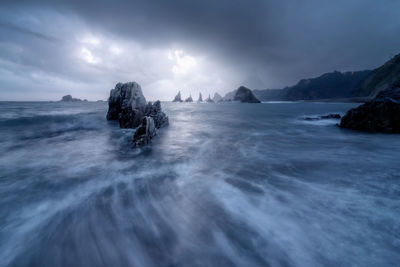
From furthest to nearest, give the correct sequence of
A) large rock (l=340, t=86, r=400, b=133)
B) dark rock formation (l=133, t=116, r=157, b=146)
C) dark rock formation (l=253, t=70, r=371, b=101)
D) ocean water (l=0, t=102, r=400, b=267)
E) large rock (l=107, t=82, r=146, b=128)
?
dark rock formation (l=253, t=70, r=371, b=101) < large rock (l=107, t=82, r=146, b=128) < large rock (l=340, t=86, r=400, b=133) < dark rock formation (l=133, t=116, r=157, b=146) < ocean water (l=0, t=102, r=400, b=267)

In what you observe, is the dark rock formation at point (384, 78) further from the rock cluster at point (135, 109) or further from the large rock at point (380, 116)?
the rock cluster at point (135, 109)

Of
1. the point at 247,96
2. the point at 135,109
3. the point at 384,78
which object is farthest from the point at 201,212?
the point at 247,96

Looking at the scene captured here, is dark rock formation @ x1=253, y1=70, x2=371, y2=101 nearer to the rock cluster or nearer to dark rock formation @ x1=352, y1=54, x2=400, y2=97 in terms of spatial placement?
dark rock formation @ x1=352, y1=54, x2=400, y2=97

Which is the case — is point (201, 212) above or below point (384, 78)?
below

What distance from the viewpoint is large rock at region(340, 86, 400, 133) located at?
13.0 metres

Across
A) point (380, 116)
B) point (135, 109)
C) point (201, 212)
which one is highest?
point (135, 109)

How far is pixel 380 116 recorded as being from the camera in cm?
1362

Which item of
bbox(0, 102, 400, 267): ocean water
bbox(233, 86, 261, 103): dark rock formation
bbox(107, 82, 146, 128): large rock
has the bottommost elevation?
bbox(0, 102, 400, 267): ocean water

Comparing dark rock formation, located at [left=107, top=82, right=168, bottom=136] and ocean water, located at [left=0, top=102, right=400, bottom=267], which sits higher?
dark rock formation, located at [left=107, top=82, right=168, bottom=136]

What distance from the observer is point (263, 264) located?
2.64 metres

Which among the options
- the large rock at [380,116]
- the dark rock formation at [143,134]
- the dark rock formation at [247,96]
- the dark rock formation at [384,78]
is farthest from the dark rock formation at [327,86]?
the dark rock formation at [143,134]

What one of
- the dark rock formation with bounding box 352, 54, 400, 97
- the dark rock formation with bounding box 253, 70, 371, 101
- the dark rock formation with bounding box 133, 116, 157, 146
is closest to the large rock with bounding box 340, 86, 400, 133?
the dark rock formation with bounding box 133, 116, 157, 146

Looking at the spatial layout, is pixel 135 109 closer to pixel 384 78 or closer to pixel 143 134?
pixel 143 134

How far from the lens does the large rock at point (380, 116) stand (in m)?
13.0
